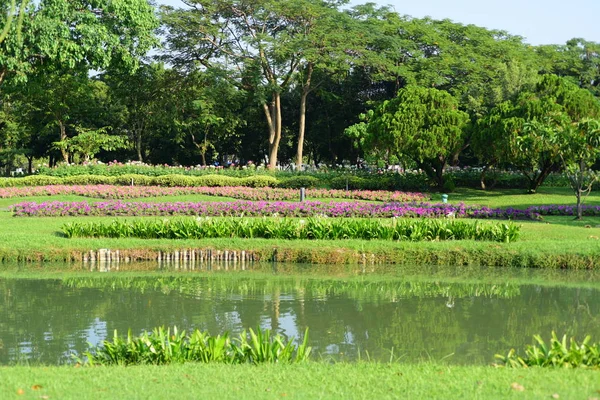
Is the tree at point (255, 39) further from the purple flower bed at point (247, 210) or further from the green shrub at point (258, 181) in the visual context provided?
the purple flower bed at point (247, 210)

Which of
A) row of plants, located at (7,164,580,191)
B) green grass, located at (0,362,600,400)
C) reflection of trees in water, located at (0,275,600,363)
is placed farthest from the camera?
row of plants, located at (7,164,580,191)

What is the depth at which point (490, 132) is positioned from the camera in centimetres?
2828

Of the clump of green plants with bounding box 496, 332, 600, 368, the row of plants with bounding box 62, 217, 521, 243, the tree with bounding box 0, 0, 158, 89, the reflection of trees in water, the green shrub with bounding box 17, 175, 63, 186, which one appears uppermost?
the tree with bounding box 0, 0, 158, 89

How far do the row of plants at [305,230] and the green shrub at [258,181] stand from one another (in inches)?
539

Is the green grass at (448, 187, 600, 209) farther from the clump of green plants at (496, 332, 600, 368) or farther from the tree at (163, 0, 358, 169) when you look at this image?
the clump of green plants at (496, 332, 600, 368)

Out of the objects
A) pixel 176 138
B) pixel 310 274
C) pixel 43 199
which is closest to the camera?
pixel 310 274

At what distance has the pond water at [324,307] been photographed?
8.56 metres

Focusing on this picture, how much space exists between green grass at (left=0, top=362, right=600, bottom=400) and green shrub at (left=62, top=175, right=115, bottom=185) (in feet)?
78.1

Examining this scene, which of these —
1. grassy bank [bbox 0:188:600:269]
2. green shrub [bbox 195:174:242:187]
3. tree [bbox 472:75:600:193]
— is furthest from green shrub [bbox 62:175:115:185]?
tree [bbox 472:75:600:193]

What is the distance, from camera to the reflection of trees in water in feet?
28.6

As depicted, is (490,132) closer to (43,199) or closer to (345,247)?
(345,247)

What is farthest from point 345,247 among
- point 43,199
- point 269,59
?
point 269,59

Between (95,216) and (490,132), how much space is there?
50.6ft

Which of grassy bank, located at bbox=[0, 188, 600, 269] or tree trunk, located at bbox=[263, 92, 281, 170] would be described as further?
tree trunk, located at bbox=[263, 92, 281, 170]
